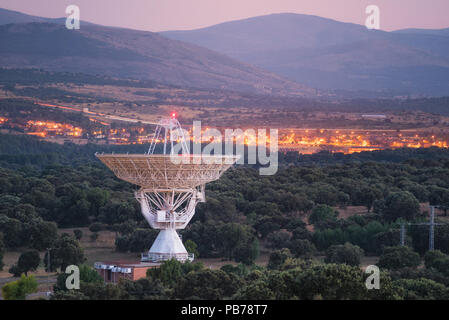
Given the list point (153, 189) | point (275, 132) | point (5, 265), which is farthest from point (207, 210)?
point (275, 132)

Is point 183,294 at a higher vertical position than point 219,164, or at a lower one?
lower

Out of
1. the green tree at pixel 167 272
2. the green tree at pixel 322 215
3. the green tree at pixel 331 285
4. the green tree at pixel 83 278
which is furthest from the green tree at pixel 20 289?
the green tree at pixel 322 215

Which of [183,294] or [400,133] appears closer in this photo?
[183,294]

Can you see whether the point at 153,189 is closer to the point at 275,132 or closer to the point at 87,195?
the point at 87,195

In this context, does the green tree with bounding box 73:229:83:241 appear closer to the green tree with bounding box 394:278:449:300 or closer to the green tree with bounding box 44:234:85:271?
the green tree with bounding box 44:234:85:271

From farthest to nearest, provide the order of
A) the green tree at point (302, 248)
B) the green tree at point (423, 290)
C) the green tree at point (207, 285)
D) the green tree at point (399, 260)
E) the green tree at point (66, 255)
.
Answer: the green tree at point (302, 248)
the green tree at point (66, 255)
the green tree at point (399, 260)
the green tree at point (207, 285)
the green tree at point (423, 290)

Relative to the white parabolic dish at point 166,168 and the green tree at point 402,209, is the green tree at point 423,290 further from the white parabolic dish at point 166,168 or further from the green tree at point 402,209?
the green tree at point 402,209

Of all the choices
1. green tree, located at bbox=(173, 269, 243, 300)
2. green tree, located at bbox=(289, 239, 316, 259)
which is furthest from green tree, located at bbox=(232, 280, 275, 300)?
green tree, located at bbox=(289, 239, 316, 259)
